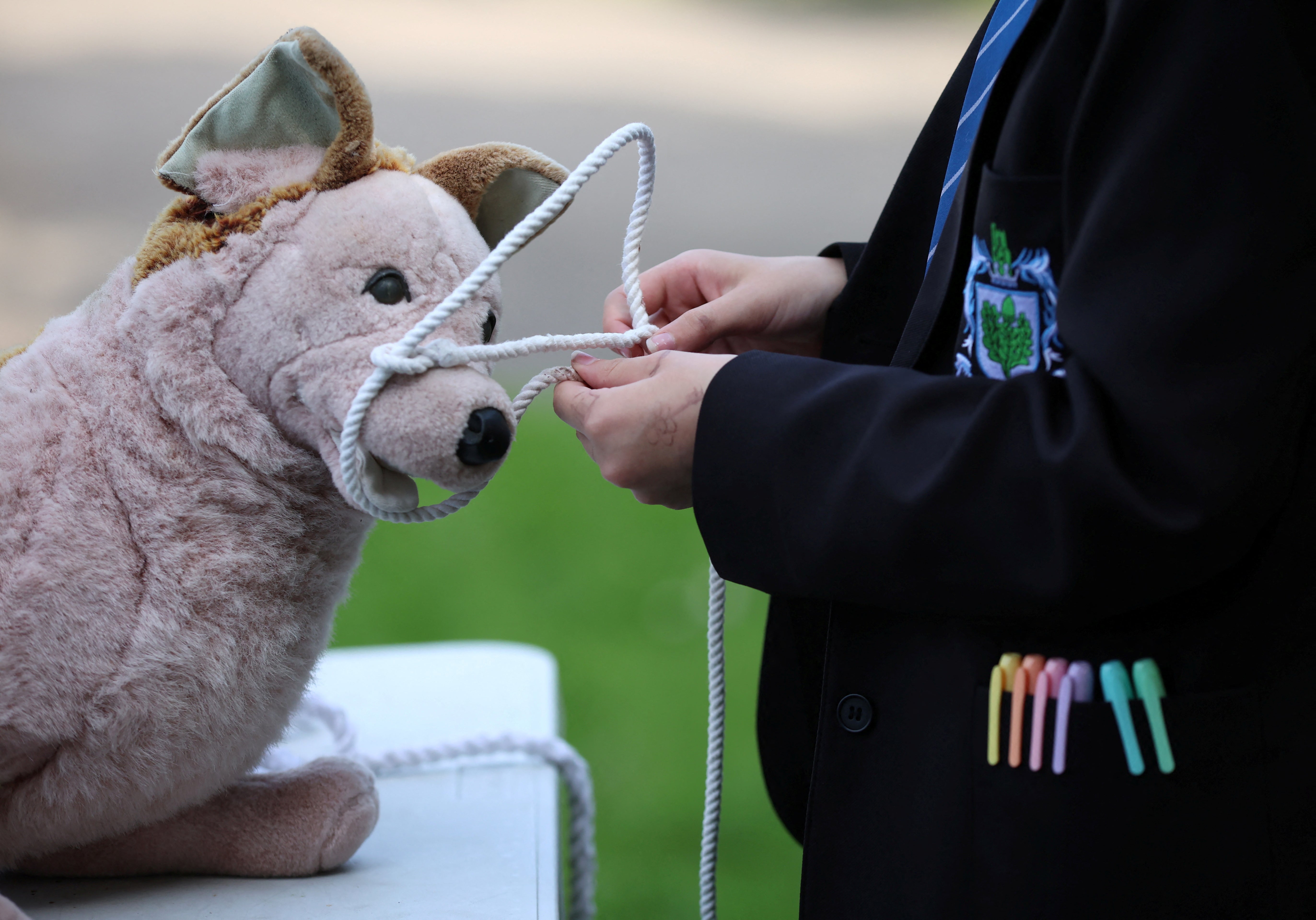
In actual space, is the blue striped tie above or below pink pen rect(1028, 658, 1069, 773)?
above

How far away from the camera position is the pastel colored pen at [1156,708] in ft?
1.64

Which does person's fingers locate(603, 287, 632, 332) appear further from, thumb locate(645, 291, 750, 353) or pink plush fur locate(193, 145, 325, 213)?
pink plush fur locate(193, 145, 325, 213)

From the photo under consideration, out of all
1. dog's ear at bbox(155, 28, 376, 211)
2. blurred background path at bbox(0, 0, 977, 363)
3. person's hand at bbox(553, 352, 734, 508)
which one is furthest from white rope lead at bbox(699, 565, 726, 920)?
blurred background path at bbox(0, 0, 977, 363)

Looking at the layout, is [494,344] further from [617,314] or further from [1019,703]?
[1019,703]

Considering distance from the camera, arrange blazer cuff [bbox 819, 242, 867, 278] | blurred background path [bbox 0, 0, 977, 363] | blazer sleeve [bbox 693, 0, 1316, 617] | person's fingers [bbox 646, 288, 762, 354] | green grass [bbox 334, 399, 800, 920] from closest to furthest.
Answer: blazer sleeve [bbox 693, 0, 1316, 617], person's fingers [bbox 646, 288, 762, 354], blazer cuff [bbox 819, 242, 867, 278], green grass [bbox 334, 399, 800, 920], blurred background path [bbox 0, 0, 977, 363]

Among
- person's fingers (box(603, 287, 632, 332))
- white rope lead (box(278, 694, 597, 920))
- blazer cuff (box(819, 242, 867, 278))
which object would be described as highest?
blazer cuff (box(819, 242, 867, 278))

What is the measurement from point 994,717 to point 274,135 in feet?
1.64

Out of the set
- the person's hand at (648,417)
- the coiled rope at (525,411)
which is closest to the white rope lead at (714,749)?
the coiled rope at (525,411)

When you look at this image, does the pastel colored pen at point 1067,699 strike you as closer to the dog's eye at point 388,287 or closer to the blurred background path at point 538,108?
the dog's eye at point 388,287

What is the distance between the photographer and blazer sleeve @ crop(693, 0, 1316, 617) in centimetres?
45

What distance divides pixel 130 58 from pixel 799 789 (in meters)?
4.01

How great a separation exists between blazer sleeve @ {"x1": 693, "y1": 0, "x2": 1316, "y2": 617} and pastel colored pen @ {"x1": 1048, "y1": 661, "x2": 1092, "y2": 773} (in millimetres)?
39

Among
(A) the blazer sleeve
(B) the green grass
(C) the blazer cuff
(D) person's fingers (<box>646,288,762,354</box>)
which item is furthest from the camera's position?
(B) the green grass

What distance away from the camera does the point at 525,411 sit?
2.28 feet
